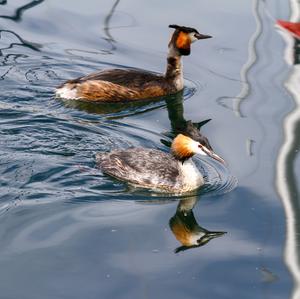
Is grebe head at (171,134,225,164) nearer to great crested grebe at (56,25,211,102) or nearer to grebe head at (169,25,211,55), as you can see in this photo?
great crested grebe at (56,25,211,102)

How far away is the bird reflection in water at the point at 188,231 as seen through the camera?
757 cm

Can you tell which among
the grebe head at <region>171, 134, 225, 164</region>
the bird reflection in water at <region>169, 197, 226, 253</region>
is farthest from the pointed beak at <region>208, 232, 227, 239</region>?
the grebe head at <region>171, 134, 225, 164</region>

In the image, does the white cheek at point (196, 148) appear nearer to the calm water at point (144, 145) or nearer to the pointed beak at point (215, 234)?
the calm water at point (144, 145)

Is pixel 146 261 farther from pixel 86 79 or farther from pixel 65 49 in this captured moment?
pixel 65 49

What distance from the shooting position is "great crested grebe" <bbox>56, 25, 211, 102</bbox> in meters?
10.5

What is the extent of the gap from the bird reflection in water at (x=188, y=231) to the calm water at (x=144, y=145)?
0.02 m

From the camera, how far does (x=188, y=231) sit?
779 centimetres

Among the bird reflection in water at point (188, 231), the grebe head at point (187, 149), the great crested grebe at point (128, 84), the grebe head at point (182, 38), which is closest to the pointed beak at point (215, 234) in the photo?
the bird reflection in water at point (188, 231)

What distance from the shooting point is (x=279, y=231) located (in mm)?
7711

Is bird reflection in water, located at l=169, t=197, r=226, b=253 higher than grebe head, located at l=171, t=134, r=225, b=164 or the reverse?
the reverse

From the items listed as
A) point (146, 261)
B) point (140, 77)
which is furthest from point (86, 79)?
point (146, 261)

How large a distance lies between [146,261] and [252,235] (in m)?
1.02

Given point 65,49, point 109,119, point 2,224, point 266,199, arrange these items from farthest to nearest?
point 65,49
point 109,119
point 266,199
point 2,224

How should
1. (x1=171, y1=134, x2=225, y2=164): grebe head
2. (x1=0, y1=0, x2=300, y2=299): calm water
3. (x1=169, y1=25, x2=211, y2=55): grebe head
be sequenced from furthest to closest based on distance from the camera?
(x1=169, y1=25, x2=211, y2=55): grebe head < (x1=171, y1=134, x2=225, y2=164): grebe head < (x1=0, y1=0, x2=300, y2=299): calm water
